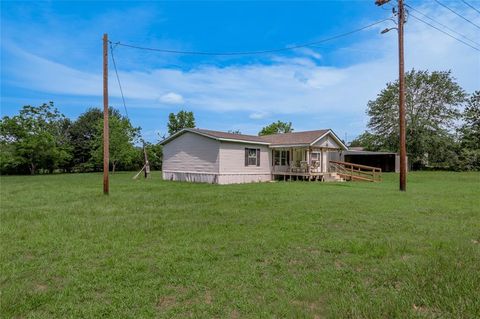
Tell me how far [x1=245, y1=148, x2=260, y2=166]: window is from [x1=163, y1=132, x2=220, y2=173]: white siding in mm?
2445

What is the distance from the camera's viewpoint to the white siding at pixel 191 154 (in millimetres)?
18234

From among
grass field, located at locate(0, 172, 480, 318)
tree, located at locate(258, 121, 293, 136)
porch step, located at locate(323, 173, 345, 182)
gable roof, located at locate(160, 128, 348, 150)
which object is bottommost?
grass field, located at locate(0, 172, 480, 318)

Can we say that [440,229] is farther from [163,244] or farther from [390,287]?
[163,244]

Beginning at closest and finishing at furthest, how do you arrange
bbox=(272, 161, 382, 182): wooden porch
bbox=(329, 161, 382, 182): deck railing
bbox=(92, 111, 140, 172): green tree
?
bbox=(272, 161, 382, 182): wooden porch, bbox=(329, 161, 382, 182): deck railing, bbox=(92, 111, 140, 172): green tree

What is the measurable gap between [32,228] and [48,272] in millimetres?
2949

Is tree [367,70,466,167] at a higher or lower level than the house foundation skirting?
higher

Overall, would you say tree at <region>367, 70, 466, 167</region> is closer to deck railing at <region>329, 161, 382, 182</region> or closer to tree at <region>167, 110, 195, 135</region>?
deck railing at <region>329, 161, 382, 182</region>

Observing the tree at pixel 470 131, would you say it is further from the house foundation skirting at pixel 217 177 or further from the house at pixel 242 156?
the house foundation skirting at pixel 217 177

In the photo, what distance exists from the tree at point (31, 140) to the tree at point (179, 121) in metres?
15.7

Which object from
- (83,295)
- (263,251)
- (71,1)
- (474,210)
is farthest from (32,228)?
(474,210)

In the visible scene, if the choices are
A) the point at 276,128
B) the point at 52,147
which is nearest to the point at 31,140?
the point at 52,147

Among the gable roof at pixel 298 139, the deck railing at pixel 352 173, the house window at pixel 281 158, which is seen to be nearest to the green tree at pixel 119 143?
the gable roof at pixel 298 139

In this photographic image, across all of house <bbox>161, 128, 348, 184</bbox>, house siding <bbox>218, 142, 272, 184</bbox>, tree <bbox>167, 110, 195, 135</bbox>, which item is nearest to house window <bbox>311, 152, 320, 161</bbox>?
house <bbox>161, 128, 348, 184</bbox>

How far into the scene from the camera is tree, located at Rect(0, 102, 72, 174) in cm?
3052
